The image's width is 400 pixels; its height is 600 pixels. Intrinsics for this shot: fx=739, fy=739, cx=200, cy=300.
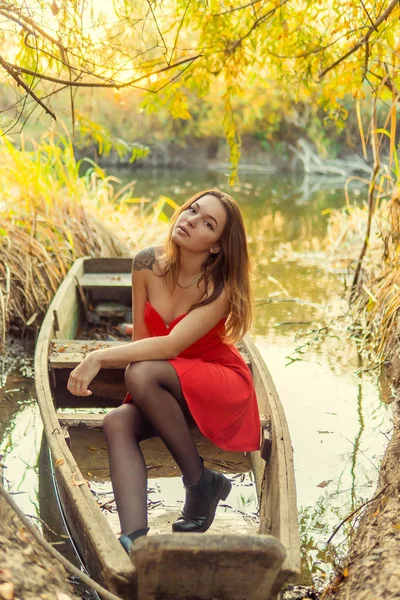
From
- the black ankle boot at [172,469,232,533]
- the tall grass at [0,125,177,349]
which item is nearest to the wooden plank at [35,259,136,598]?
the black ankle boot at [172,469,232,533]

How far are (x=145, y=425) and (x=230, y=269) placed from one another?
0.65m

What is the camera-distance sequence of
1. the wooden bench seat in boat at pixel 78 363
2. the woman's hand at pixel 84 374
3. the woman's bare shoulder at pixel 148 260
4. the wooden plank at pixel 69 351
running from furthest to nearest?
the wooden plank at pixel 69 351 < the wooden bench seat in boat at pixel 78 363 < the woman's bare shoulder at pixel 148 260 < the woman's hand at pixel 84 374

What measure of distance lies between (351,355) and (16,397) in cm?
227

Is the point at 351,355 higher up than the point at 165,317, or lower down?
lower down

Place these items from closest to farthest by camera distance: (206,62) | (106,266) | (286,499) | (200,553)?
(200,553)
(286,499)
(206,62)
(106,266)

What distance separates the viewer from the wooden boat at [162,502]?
1883 millimetres

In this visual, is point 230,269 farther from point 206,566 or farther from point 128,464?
point 206,566

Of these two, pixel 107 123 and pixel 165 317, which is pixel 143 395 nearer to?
pixel 165 317

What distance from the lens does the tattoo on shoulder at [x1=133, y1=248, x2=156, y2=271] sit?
9.25 ft

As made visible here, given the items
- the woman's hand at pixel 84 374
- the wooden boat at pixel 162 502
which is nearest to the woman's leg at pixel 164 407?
the woman's hand at pixel 84 374

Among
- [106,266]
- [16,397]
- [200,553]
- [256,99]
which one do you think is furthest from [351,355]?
[256,99]

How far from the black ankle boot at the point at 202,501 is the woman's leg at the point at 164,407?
1.3 inches

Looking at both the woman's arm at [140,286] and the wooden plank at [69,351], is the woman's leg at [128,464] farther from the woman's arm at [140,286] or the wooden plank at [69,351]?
the wooden plank at [69,351]

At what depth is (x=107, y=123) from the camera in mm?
21609
